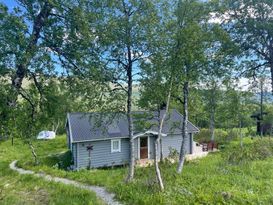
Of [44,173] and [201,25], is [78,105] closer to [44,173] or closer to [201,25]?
[44,173]

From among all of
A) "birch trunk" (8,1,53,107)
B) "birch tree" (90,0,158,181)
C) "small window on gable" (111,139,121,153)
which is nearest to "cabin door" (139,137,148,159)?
"small window on gable" (111,139,121,153)

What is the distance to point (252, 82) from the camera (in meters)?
17.8

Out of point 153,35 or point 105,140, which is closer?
point 153,35

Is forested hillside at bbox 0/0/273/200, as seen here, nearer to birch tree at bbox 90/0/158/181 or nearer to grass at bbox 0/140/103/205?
birch tree at bbox 90/0/158/181

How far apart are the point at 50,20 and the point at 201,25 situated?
25.0 feet

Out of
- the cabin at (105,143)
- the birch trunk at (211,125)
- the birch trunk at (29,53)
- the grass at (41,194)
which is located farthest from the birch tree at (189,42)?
the birch trunk at (211,125)

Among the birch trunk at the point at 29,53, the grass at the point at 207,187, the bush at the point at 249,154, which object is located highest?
the birch trunk at the point at 29,53

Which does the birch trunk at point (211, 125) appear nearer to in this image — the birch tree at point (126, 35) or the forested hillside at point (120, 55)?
the forested hillside at point (120, 55)

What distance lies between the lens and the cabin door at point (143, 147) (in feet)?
70.6

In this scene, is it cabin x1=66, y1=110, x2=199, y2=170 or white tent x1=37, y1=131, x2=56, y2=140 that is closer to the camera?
cabin x1=66, y1=110, x2=199, y2=170

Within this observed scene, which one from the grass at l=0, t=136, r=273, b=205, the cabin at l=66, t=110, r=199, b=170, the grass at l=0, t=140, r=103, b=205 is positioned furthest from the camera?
the cabin at l=66, t=110, r=199, b=170

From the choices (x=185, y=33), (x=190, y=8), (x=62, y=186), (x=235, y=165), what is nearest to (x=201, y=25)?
(x=190, y=8)

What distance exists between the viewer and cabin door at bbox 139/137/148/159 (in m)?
21.5

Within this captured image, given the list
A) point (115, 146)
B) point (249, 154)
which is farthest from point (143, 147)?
point (249, 154)
